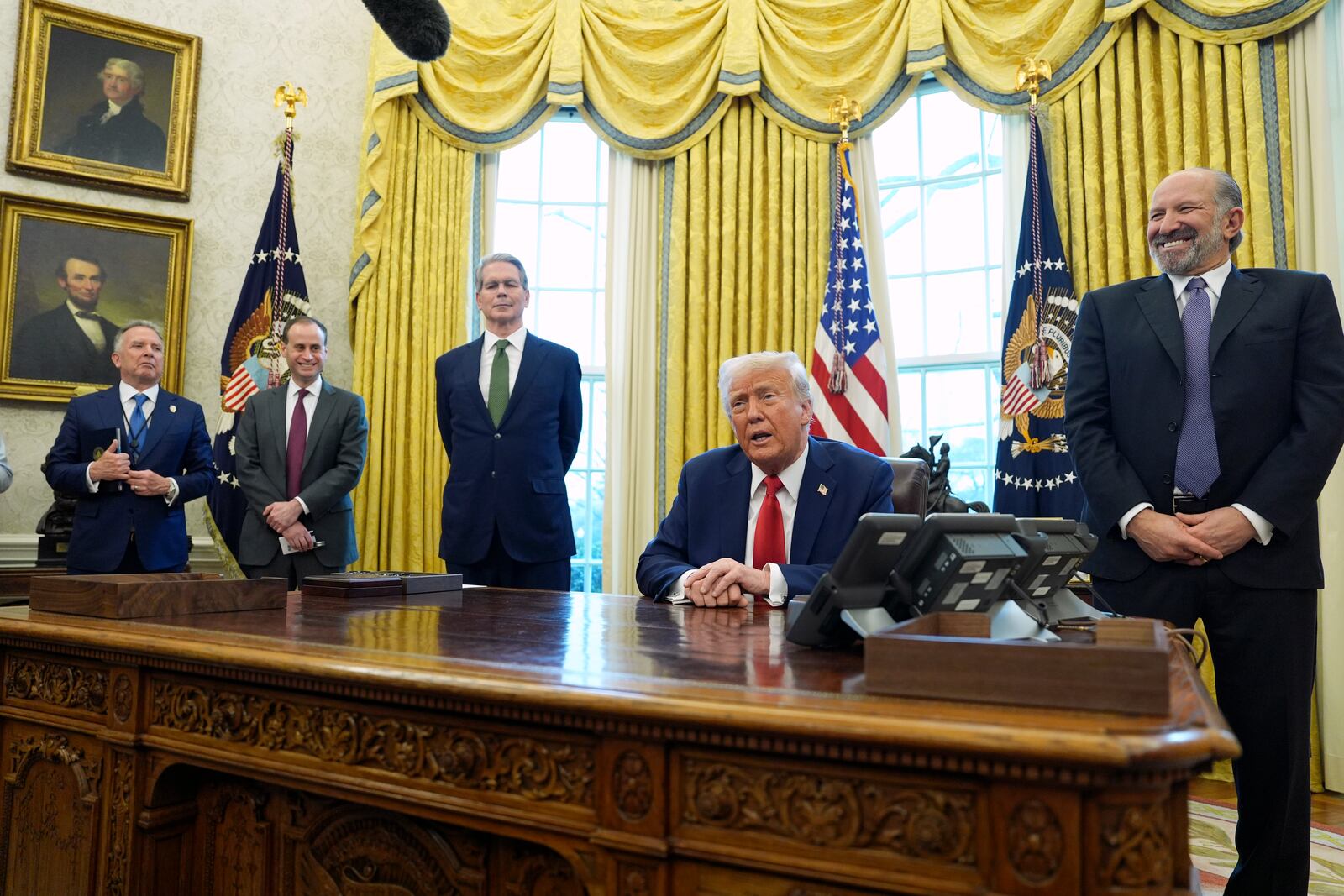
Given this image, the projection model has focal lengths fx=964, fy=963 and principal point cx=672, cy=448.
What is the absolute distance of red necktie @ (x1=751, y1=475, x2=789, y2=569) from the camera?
2436 mm

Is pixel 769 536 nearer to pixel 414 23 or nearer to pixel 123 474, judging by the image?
pixel 414 23

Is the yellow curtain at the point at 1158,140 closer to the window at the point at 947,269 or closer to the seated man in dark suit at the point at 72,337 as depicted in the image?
the window at the point at 947,269

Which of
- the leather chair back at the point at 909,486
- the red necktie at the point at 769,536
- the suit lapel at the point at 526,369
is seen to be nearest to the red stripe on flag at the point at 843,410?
the suit lapel at the point at 526,369

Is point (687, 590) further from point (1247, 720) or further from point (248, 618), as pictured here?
point (1247, 720)

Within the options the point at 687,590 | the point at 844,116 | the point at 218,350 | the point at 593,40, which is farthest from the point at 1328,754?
the point at 218,350

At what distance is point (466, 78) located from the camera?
5422 millimetres

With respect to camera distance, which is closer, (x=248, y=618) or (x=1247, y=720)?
(x=248, y=618)

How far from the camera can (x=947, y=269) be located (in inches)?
200

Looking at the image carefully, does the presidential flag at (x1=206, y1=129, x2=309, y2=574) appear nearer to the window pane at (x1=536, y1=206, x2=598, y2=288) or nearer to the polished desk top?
the window pane at (x1=536, y1=206, x2=598, y2=288)

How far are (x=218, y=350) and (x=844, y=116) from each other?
11.7ft

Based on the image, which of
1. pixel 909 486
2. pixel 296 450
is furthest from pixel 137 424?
pixel 909 486

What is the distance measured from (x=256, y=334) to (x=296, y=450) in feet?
4.05

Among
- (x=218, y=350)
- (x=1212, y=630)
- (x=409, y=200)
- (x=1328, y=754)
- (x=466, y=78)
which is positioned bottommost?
(x=1328, y=754)

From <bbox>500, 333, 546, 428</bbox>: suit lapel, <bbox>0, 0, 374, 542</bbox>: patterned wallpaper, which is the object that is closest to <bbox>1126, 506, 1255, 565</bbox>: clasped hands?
<bbox>500, 333, 546, 428</bbox>: suit lapel
